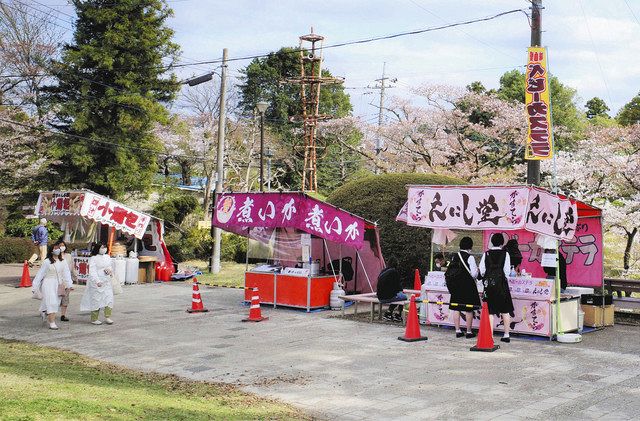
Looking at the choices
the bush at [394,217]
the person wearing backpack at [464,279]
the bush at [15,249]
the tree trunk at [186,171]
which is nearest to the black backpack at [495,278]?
the person wearing backpack at [464,279]

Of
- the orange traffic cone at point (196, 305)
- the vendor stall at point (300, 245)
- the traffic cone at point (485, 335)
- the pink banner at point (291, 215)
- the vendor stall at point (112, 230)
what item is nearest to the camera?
the traffic cone at point (485, 335)

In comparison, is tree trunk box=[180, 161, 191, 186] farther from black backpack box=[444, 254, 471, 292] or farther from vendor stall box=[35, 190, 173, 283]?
black backpack box=[444, 254, 471, 292]

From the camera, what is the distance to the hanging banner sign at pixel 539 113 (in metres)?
13.8

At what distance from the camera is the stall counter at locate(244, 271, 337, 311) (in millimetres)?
16281

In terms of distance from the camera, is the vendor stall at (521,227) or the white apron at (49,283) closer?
the vendor stall at (521,227)

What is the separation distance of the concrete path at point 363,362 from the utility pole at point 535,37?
3.39m

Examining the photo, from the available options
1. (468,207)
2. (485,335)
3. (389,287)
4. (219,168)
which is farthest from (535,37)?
(219,168)

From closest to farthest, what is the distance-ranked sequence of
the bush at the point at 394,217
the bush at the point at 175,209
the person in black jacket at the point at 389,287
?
the person in black jacket at the point at 389,287 → the bush at the point at 394,217 → the bush at the point at 175,209

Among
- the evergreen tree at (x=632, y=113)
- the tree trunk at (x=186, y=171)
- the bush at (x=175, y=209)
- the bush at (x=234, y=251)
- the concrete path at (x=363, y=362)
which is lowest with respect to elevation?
the concrete path at (x=363, y=362)

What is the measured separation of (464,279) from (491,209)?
1.47 m

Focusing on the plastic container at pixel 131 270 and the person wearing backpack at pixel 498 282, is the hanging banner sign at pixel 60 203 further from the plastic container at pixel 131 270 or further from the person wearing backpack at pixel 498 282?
the person wearing backpack at pixel 498 282

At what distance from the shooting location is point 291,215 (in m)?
15.6

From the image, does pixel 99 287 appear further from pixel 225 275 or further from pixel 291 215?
pixel 225 275

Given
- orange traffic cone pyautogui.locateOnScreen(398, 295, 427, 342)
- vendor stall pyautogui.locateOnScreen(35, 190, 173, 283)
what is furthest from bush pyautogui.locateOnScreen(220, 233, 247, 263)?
orange traffic cone pyautogui.locateOnScreen(398, 295, 427, 342)
